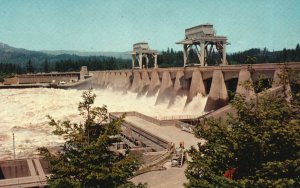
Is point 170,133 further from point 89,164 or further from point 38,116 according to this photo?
point 38,116

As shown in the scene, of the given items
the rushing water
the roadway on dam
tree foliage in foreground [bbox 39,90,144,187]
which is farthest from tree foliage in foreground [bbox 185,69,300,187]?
the rushing water

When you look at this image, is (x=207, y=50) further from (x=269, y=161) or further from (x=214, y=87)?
A: (x=269, y=161)

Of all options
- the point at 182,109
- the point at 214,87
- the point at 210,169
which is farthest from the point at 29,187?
the point at 182,109

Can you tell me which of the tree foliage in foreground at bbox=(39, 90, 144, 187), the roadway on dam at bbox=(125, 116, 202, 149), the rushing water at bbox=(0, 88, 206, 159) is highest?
the tree foliage in foreground at bbox=(39, 90, 144, 187)

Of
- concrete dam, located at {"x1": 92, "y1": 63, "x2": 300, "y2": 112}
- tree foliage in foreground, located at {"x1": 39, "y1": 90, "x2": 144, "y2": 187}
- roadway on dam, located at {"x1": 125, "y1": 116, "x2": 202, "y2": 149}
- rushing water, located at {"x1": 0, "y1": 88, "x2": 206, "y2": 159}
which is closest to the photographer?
tree foliage in foreground, located at {"x1": 39, "y1": 90, "x2": 144, "y2": 187}

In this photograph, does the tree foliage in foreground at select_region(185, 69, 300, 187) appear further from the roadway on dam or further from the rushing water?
the rushing water

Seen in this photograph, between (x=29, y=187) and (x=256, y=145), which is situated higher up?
(x=256, y=145)
